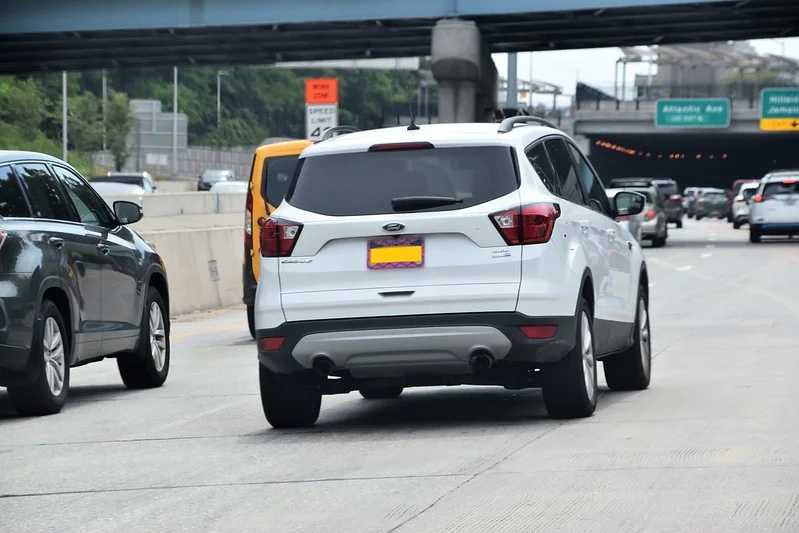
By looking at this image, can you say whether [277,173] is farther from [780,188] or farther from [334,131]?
[780,188]

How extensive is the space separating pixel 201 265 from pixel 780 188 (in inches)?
918

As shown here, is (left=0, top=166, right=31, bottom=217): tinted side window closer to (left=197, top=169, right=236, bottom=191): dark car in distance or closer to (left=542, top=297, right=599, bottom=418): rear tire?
(left=542, top=297, right=599, bottom=418): rear tire

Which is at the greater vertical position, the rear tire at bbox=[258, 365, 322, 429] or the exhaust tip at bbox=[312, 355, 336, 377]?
the exhaust tip at bbox=[312, 355, 336, 377]

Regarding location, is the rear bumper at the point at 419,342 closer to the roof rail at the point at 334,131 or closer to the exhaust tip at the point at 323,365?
the exhaust tip at the point at 323,365

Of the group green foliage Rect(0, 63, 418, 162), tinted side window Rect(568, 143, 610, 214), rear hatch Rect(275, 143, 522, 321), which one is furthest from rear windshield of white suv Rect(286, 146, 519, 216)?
green foliage Rect(0, 63, 418, 162)

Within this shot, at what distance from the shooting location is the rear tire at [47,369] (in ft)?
34.6

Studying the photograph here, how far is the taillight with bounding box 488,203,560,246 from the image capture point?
907 cm

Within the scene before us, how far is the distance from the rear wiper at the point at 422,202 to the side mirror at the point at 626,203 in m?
2.39

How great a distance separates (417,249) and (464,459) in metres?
1.37

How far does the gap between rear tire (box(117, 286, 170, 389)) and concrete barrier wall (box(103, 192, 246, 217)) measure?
24.5 metres

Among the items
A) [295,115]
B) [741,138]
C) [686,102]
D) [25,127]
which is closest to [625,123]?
[686,102]

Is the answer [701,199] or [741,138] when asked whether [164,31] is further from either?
[741,138]

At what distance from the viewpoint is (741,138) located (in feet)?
338

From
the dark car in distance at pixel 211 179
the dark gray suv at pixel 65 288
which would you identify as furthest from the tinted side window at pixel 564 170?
the dark car in distance at pixel 211 179
